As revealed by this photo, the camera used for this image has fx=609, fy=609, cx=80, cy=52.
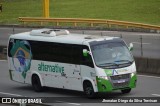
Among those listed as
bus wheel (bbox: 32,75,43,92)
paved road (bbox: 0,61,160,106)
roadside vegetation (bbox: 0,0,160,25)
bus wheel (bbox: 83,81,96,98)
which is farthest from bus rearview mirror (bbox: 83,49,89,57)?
roadside vegetation (bbox: 0,0,160,25)

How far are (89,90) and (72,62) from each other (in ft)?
4.93

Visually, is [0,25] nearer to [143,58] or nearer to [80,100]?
[143,58]

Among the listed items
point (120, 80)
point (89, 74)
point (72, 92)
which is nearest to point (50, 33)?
point (72, 92)

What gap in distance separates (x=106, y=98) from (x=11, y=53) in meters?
6.13

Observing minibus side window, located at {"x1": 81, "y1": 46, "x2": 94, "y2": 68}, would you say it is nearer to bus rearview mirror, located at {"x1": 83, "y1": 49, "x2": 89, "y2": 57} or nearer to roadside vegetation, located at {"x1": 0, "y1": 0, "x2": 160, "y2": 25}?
bus rearview mirror, located at {"x1": 83, "y1": 49, "x2": 89, "y2": 57}

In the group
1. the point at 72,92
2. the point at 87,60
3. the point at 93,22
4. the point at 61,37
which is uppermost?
the point at 61,37

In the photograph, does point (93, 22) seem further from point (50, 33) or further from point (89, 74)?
point (89, 74)

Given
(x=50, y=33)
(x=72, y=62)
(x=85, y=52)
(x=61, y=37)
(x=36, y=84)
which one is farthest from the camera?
(x=36, y=84)

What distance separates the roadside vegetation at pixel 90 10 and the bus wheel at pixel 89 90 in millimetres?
37509

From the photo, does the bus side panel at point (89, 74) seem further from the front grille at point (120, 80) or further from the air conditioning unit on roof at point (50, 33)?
the air conditioning unit on roof at point (50, 33)

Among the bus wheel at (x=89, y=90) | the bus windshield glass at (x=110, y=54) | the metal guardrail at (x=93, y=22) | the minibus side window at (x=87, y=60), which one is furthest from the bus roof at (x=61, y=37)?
the metal guardrail at (x=93, y=22)

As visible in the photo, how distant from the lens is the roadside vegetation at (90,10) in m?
65.7

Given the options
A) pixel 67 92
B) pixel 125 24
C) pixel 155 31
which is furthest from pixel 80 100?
pixel 125 24

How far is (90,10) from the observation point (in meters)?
72.7
